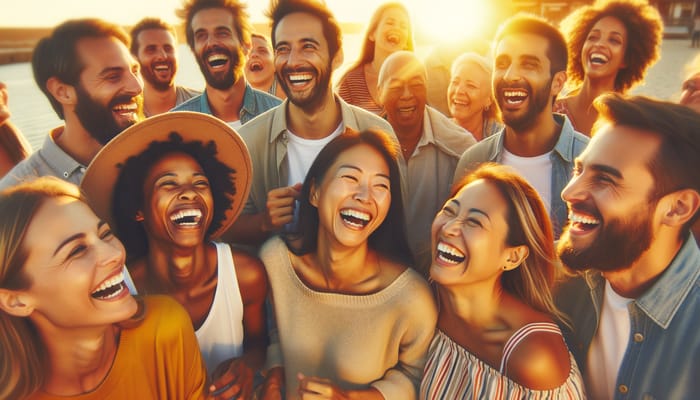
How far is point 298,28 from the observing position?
3.46 meters

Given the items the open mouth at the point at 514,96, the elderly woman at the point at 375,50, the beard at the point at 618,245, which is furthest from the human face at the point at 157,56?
the beard at the point at 618,245

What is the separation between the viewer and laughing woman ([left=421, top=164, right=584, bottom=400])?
7.05 feet

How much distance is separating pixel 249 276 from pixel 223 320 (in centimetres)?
25

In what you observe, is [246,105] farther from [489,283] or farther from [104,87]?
[489,283]

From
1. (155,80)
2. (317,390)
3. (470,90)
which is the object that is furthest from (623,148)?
(155,80)

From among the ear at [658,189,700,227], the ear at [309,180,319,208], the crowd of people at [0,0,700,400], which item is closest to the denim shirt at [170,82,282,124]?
the crowd of people at [0,0,700,400]

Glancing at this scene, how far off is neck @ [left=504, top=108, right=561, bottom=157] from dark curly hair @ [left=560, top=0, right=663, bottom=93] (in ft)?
6.09

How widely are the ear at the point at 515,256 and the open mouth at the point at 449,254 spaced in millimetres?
205

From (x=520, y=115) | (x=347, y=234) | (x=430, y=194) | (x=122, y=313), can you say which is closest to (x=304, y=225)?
(x=347, y=234)

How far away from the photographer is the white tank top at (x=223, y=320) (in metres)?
2.43

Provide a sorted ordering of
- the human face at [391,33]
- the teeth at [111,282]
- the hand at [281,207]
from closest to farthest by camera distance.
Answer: the teeth at [111,282]
the hand at [281,207]
the human face at [391,33]

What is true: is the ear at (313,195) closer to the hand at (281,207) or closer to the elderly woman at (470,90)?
the hand at (281,207)

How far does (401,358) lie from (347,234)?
26.5 inches

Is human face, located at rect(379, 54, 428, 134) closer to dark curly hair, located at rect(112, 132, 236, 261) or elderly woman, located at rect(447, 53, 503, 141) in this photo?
elderly woman, located at rect(447, 53, 503, 141)
